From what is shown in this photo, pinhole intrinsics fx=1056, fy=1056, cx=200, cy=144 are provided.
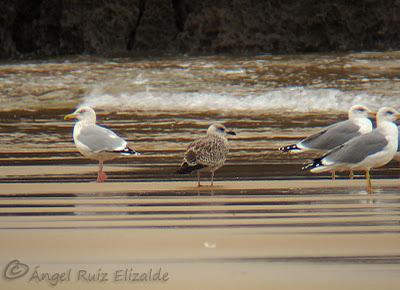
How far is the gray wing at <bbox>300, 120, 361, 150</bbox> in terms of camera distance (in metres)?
9.41

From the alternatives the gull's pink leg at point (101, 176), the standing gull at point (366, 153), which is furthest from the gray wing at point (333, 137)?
the gull's pink leg at point (101, 176)

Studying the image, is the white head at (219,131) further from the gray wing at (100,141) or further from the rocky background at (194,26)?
the rocky background at (194,26)

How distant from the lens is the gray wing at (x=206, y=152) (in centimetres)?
848

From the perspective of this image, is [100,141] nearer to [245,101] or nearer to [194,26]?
[245,101]

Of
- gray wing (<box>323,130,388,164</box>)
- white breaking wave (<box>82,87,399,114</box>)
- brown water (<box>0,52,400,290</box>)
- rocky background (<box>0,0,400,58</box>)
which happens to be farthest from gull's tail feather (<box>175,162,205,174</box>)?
rocky background (<box>0,0,400,58</box>)

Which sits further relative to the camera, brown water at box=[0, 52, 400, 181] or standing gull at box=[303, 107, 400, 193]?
brown water at box=[0, 52, 400, 181]

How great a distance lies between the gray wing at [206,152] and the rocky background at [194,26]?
1316 cm

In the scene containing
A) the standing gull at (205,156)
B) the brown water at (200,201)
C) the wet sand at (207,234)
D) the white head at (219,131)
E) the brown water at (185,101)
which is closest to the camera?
the wet sand at (207,234)

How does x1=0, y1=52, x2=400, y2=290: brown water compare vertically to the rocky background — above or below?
below

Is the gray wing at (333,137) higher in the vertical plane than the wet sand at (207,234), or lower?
higher

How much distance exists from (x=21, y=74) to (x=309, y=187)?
40.9ft

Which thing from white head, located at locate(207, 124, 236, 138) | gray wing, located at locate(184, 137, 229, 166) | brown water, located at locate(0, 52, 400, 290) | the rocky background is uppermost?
the rocky background

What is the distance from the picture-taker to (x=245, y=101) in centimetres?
1614

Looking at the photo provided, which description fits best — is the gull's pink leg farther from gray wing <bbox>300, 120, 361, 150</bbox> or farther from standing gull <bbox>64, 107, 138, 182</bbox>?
gray wing <bbox>300, 120, 361, 150</bbox>
